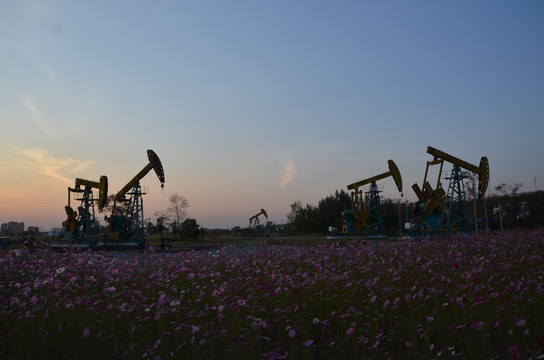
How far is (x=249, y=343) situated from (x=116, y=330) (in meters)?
1.76

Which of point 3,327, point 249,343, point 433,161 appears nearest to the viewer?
point 249,343

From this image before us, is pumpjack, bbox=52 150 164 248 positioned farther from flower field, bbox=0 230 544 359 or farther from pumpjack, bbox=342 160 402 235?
flower field, bbox=0 230 544 359

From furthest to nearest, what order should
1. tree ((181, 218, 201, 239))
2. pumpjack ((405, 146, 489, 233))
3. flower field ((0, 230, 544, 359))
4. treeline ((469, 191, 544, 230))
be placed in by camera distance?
tree ((181, 218, 201, 239))
treeline ((469, 191, 544, 230))
pumpjack ((405, 146, 489, 233))
flower field ((0, 230, 544, 359))

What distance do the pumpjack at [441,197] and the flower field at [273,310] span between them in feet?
93.8

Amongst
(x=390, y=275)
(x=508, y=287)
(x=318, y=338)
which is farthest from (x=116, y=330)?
(x=508, y=287)

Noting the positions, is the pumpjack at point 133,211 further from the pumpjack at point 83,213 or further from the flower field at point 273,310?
the flower field at point 273,310

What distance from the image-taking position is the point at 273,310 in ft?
20.2

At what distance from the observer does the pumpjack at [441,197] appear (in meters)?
36.2

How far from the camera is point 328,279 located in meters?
7.02

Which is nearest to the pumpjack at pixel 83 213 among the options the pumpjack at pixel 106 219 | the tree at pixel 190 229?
the pumpjack at pixel 106 219

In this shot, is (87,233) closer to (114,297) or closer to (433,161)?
(433,161)

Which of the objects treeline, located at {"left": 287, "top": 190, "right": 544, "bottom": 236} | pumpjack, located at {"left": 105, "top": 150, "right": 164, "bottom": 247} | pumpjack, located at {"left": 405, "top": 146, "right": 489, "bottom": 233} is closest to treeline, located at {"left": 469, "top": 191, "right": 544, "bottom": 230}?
treeline, located at {"left": 287, "top": 190, "right": 544, "bottom": 236}

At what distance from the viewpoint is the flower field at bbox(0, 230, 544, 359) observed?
477 centimetres

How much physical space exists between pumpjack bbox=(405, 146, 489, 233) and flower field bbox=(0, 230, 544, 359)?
28.6 meters
